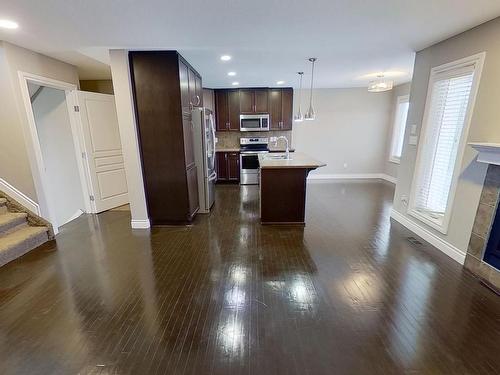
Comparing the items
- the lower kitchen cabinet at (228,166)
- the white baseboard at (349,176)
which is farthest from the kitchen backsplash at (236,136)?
the white baseboard at (349,176)

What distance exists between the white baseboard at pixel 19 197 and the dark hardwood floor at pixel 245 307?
2.05 feet

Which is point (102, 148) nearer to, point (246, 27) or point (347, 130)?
point (246, 27)

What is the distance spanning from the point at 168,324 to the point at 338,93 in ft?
21.7

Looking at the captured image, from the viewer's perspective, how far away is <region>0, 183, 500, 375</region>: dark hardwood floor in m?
1.63

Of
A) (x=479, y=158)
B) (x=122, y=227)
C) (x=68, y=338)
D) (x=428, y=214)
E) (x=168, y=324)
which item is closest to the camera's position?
(x=68, y=338)

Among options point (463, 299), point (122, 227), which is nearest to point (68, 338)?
point (122, 227)

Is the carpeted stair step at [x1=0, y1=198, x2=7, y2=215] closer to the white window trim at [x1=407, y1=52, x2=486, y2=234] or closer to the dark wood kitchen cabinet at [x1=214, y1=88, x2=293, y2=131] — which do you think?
the dark wood kitchen cabinet at [x1=214, y1=88, x2=293, y2=131]

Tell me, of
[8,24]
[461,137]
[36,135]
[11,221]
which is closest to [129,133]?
[36,135]

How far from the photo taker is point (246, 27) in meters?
2.42

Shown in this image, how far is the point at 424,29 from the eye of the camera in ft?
8.43

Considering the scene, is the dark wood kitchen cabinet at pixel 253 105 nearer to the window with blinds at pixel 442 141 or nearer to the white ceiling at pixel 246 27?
the white ceiling at pixel 246 27

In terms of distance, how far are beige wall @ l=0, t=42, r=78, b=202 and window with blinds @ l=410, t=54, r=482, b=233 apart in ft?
16.5

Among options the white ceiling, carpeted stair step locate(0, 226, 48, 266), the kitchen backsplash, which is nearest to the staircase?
carpeted stair step locate(0, 226, 48, 266)

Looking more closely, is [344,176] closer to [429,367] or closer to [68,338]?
[429,367]
